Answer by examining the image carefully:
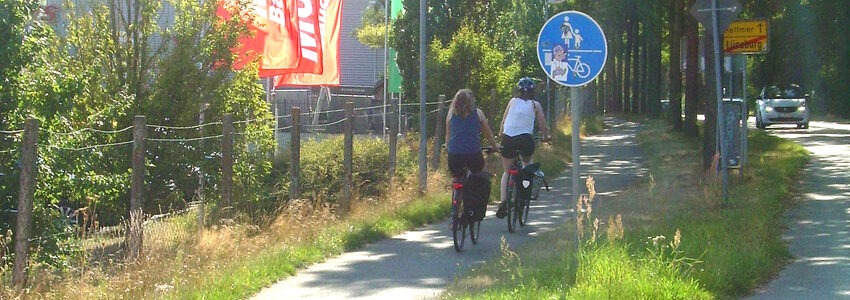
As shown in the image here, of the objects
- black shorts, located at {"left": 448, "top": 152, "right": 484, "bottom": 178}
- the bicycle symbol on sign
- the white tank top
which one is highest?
the bicycle symbol on sign

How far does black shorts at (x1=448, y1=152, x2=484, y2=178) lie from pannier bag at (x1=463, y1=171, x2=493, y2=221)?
9 centimetres

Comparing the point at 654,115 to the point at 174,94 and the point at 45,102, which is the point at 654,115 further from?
the point at 45,102

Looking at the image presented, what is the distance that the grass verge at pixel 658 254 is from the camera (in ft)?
26.7

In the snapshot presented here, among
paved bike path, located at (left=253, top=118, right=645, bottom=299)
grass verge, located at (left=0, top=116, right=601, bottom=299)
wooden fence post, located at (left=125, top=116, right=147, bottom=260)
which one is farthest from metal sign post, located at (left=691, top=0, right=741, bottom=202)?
wooden fence post, located at (left=125, top=116, right=147, bottom=260)

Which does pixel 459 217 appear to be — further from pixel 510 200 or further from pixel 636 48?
pixel 636 48

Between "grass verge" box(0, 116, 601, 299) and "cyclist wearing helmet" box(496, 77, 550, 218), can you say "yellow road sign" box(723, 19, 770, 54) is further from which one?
"cyclist wearing helmet" box(496, 77, 550, 218)

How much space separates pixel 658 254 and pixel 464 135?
2869mm

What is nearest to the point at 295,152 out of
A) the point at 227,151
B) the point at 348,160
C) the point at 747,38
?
the point at 348,160

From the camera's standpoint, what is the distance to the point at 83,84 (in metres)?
10.3

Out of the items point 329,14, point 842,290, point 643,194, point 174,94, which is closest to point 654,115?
point 329,14

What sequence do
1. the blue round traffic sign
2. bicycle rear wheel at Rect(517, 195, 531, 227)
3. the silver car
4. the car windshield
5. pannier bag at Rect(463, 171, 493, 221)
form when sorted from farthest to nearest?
the car windshield → the silver car → bicycle rear wheel at Rect(517, 195, 531, 227) → pannier bag at Rect(463, 171, 493, 221) → the blue round traffic sign

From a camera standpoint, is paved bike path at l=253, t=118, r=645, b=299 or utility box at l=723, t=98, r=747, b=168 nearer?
paved bike path at l=253, t=118, r=645, b=299

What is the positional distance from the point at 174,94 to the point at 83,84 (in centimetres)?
356

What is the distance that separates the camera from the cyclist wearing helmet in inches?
496
